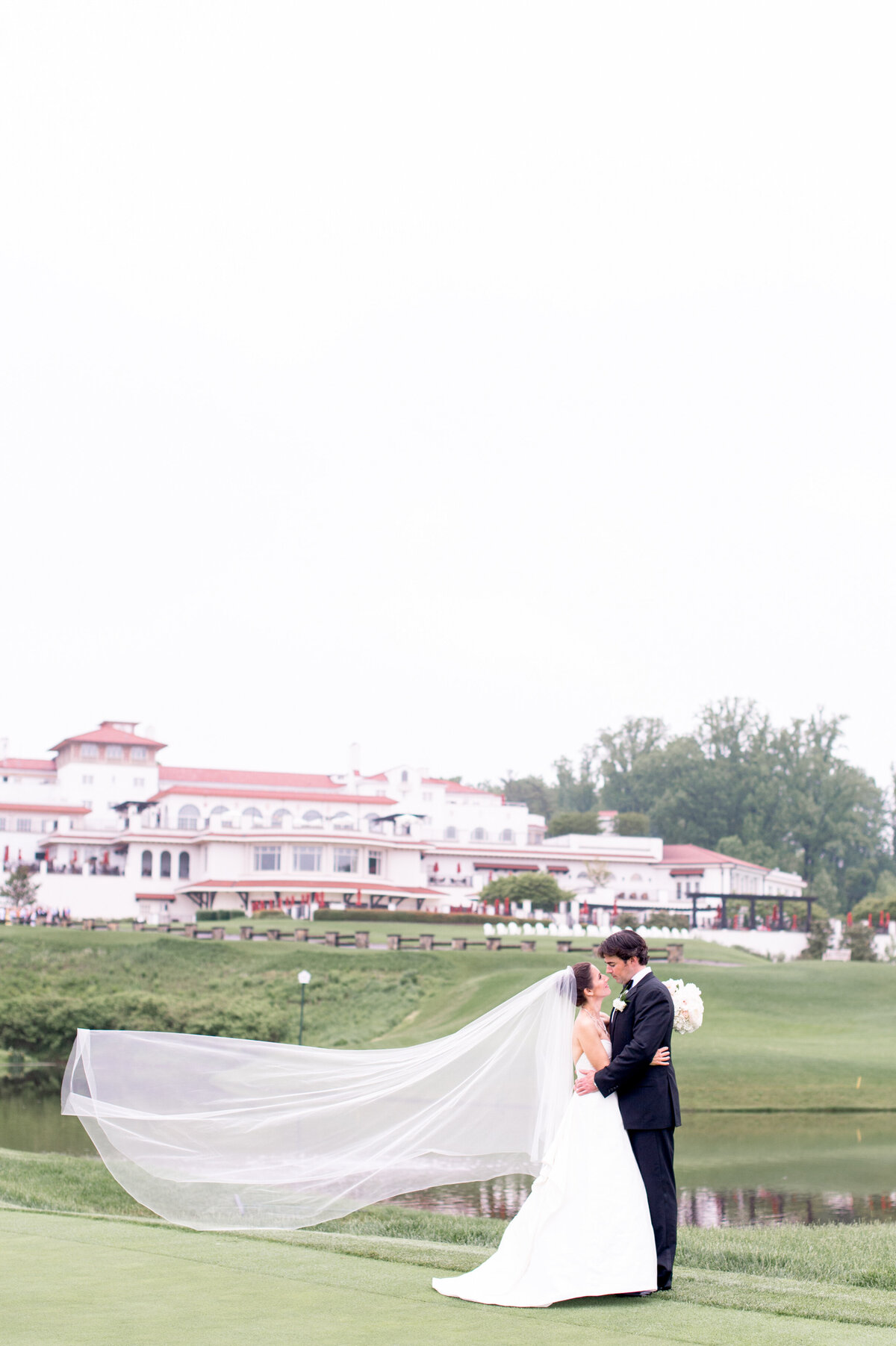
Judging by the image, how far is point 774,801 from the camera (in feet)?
342

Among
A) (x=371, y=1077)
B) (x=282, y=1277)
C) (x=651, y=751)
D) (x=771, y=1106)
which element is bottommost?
(x=771, y=1106)

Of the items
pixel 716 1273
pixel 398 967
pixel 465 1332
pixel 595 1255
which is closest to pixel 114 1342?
pixel 465 1332

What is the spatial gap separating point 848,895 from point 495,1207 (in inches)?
3866

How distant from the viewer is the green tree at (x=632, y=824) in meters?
94.1

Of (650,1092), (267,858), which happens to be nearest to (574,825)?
(267,858)

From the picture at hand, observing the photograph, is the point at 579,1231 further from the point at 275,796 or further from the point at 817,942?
the point at 275,796

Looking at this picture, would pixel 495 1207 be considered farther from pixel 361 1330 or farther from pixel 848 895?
pixel 848 895

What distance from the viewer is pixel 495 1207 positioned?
16.5 m

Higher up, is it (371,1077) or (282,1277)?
(371,1077)

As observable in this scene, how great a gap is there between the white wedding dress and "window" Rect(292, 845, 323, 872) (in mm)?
60430

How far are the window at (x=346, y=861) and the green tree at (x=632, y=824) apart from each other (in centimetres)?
3071

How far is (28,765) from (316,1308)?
7873 cm

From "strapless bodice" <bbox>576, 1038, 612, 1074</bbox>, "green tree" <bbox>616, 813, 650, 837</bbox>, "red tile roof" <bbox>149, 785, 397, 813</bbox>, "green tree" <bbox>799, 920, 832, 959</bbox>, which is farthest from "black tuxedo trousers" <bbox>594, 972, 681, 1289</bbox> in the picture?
"green tree" <bbox>616, 813, 650, 837</bbox>

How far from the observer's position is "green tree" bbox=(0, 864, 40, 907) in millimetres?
56938
